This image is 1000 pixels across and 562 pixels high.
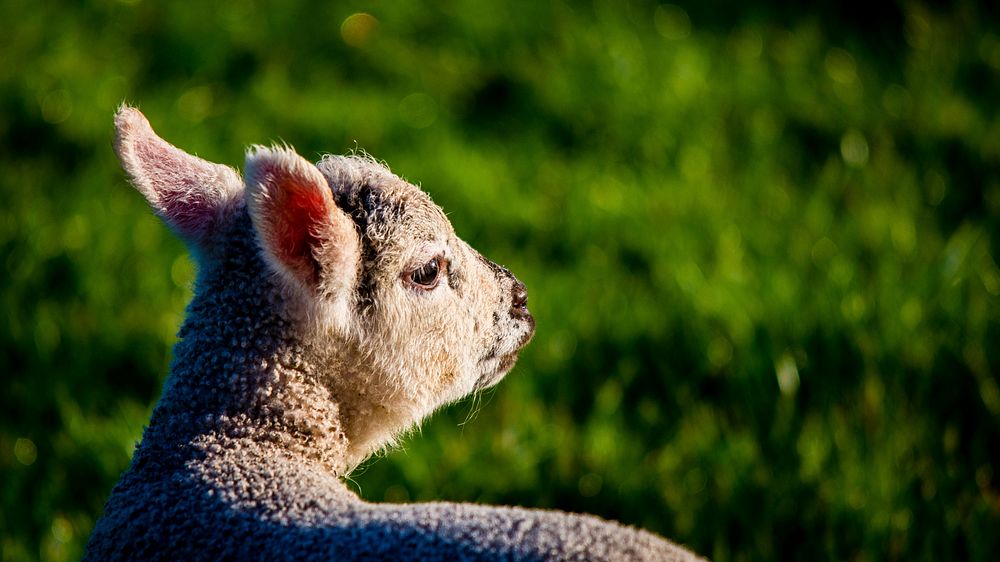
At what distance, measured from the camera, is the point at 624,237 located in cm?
489

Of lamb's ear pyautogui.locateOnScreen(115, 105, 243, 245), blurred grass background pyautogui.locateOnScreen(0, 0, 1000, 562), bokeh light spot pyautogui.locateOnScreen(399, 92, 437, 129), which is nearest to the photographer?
lamb's ear pyautogui.locateOnScreen(115, 105, 243, 245)

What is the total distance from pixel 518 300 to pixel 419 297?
358 mm

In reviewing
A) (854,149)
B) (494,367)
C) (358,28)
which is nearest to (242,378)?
(494,367)

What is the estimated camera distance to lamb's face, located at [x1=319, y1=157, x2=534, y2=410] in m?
2.44

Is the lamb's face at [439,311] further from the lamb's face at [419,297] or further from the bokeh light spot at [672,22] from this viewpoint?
the bokeh light spot at [672,22]

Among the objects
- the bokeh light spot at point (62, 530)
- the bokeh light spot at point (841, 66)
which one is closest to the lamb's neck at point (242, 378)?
the bokeh light spot at point (62, 530)

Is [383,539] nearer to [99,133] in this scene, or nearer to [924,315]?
[924,315]

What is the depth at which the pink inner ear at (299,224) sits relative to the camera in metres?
2.19

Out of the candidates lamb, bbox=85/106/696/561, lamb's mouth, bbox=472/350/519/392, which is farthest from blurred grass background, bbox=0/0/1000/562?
lamb, bbox=85/106/696/561

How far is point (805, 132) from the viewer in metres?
5.59

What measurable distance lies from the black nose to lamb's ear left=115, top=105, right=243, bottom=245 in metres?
0.73

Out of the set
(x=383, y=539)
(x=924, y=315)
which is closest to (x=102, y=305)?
(x=383, y=539)

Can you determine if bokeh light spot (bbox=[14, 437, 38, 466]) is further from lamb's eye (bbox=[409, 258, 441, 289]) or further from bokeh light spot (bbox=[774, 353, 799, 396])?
bokeh light spot (bbox=[774, 353, 799, 396])

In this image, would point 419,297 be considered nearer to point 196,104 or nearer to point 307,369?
point 307,369
